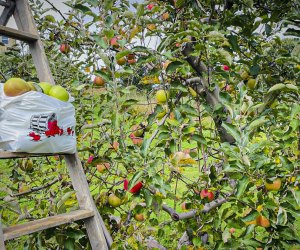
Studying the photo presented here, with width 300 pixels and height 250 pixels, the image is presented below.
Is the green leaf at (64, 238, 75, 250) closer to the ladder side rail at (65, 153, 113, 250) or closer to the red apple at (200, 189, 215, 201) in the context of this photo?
the ladder side rail at (65, 153, 113, 250)

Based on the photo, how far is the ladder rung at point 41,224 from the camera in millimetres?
1286

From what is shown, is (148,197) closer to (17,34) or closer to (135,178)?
(135,178)

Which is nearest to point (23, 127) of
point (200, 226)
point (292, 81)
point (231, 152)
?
point (231, 152)

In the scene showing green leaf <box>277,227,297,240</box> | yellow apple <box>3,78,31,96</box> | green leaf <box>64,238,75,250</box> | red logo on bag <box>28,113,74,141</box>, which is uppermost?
yellow apple <box>3,78,31,96</box>

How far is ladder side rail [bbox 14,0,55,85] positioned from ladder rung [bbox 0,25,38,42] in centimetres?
3

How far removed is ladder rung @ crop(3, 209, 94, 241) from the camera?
4.22 feet

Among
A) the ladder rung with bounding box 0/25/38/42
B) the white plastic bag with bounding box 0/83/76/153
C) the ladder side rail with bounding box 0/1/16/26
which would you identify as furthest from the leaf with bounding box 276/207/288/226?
the ladder side rail with bounding box 0/1/16/26

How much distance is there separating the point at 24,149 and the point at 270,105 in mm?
1024

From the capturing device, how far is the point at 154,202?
158cm

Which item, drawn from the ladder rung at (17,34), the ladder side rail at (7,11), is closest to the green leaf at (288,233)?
the ladder rung at (17,34)

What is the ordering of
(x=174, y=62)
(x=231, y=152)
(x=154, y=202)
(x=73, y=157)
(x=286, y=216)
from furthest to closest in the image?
(x=73, y=157) < (x=154, y=202) < (x=174, y=62) < (x=286, y=216) < (x=231, y=152)

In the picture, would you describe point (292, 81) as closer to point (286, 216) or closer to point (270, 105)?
point (270, 105)

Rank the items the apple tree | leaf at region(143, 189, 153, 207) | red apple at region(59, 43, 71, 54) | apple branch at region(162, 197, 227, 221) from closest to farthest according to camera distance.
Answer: the apple tree
leaf at region(143, 189, 153, 207)
apple branch at region(162, 197, 227, 221)
red apple at region(59, 43, 71, 54)

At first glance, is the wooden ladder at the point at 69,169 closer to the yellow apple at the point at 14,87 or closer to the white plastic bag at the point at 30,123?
the white plastic bag at the point at 30,123
